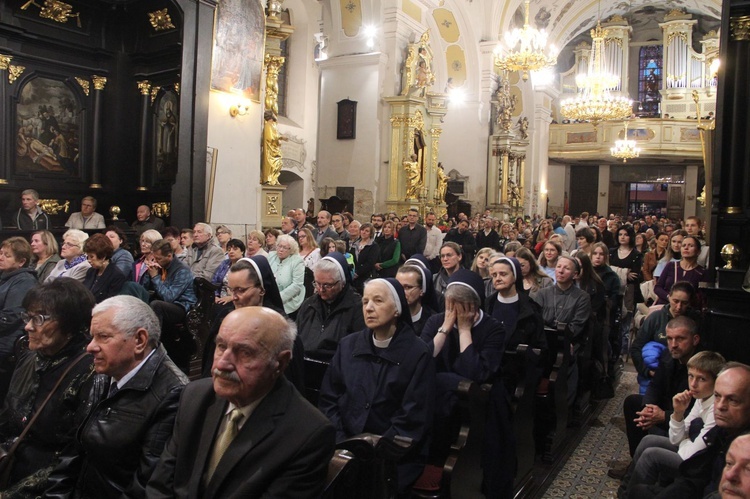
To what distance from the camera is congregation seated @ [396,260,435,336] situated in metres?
4.45

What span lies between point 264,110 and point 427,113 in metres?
7.06

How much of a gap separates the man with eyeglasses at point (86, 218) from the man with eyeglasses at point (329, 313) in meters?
6.51

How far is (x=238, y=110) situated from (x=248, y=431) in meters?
9.37

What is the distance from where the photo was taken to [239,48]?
416 inches

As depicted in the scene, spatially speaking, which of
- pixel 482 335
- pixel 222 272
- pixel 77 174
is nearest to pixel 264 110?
pixel 77 174

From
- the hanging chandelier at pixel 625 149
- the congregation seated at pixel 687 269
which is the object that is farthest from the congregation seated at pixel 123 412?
the hanging chandelier at pixel 625 149

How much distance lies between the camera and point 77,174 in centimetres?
1019

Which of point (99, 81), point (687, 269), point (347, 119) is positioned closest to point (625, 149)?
point (347, 119)

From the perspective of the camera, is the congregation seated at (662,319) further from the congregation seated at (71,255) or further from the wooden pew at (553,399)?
the congregation seated at (71,255)

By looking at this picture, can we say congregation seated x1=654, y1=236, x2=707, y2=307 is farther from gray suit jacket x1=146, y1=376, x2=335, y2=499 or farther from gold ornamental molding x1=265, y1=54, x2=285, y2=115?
gold ornamental molding x1=265, y1=54, x2=285, y2=115

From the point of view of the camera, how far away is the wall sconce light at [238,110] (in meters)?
10.6

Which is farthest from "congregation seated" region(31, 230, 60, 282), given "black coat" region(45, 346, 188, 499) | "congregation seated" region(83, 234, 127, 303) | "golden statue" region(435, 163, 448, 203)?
"golden statue" region(435, 163, 448, 203)

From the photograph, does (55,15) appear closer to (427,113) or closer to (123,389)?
(123,389)

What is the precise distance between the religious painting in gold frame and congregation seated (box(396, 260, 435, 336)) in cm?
696
